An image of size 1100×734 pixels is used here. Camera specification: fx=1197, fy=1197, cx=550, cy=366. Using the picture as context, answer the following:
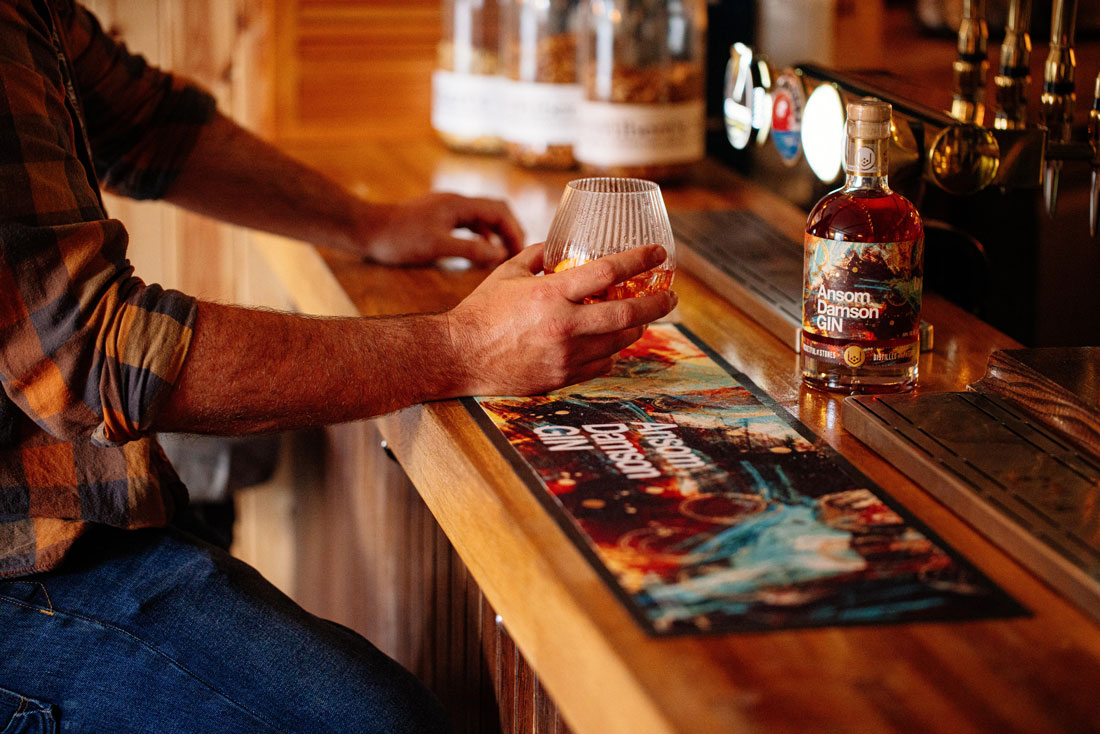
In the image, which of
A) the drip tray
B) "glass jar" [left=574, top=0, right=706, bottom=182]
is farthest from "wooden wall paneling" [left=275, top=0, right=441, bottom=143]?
the drip tray

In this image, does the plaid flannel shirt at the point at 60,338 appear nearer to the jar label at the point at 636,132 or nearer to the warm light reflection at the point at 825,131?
the warm light reflection at the point at 825,131

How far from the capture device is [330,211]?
1.47 metres

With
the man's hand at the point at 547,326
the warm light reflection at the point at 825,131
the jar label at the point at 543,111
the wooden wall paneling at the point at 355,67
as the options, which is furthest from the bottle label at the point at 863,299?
the wooden wall paneling at the point at 355,67

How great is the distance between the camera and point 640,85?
1795 mm

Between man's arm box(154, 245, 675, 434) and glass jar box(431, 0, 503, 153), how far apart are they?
111 centimetres

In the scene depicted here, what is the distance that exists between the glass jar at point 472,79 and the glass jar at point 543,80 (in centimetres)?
8

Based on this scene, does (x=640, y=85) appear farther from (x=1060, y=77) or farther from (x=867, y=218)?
(x=867, y=218)

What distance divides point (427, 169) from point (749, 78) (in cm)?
66

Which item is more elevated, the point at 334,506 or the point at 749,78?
the point at 749,78

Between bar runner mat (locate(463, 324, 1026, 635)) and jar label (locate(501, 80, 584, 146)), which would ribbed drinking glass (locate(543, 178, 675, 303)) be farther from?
jar label (locate(501, 80, 584, 146))

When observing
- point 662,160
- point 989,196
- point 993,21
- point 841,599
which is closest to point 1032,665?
point 841,599

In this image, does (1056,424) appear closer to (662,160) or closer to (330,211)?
(330,211)

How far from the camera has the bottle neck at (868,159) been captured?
3.11 feet

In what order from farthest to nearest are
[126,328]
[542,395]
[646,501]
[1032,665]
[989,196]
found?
[989,196]
[542,395]
[126,328]
[646,501]
[1032,665]
